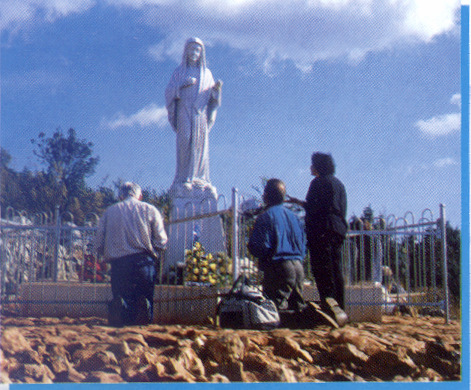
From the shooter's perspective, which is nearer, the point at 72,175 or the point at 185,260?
the point at 72,175

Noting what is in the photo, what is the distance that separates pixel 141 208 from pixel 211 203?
184 cm

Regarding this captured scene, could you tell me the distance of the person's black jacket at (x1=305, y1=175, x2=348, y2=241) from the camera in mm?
3928

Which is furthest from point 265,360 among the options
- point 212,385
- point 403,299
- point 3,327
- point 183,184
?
point 183,184

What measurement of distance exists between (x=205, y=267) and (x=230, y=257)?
1.00ft

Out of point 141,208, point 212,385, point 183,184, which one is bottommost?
point 212,385

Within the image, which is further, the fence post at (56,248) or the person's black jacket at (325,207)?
the fence post at (56,248)

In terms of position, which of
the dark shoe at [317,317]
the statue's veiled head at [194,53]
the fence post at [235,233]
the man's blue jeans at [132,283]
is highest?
the statue's veiled head at [194,53]

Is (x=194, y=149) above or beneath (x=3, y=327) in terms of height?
above

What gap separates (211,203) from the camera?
224 inches

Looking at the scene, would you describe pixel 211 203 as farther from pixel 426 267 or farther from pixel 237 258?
pixel 426 267

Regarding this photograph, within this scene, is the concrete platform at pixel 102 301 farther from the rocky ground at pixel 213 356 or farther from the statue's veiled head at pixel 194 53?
the statue's veiled head at pixel 194 53

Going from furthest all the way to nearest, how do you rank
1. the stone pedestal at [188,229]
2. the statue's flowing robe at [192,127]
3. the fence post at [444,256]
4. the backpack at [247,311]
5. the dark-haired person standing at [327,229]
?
1. the statue's flowing robe at [192,127]
2. the stone pedestal at [188,229]
3. the fence post at [444,256]
4. the dark-haired person standing at [327,229]
5. the backpack at [247,311]

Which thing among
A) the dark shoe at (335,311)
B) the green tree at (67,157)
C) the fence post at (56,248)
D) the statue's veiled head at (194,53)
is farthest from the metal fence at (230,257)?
the statue's veiled head at (194,53)

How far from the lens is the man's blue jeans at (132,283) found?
12.6 feet
